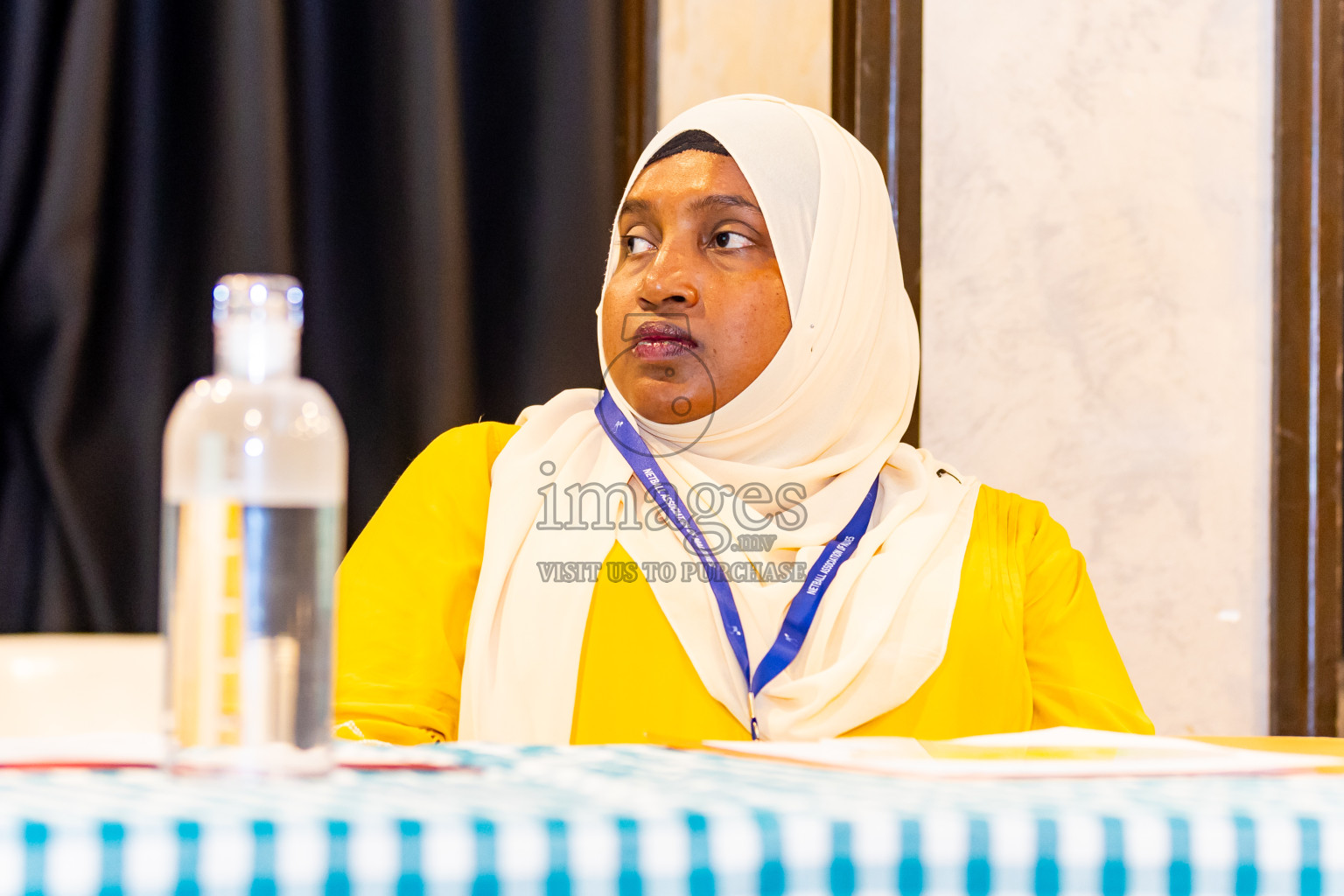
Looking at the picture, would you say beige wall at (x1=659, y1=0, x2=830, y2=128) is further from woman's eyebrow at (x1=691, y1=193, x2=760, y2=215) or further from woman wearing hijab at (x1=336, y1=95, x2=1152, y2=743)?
woman's eyebrow at (x1=691, y1=193, x2=760, y2=215)

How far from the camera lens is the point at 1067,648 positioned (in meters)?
1.39

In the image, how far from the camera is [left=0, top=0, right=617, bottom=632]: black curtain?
1659mm

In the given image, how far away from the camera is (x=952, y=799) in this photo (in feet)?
1.58

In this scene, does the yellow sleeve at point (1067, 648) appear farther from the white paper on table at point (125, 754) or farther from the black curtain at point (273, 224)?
the white paper on table at point (125, 754)

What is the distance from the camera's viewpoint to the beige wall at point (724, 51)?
2.03m

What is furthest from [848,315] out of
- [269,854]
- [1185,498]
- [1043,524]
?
[269,854]

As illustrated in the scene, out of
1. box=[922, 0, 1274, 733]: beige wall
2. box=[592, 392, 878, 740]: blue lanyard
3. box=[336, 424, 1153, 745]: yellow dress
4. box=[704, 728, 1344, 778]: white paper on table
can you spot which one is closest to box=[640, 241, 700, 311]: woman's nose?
box=[592, 392, 878, 740]: blue lanyard

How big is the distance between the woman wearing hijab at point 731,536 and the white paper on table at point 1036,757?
59 centimetres

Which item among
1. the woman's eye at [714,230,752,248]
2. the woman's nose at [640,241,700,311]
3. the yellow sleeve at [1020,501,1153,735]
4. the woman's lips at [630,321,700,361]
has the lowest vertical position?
the yellow sleeve at [1020,501,1153,735]

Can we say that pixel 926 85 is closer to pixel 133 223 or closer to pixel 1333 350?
pixel 1333 350

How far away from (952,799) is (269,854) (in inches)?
9.5

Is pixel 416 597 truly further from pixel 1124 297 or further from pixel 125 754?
pixel 1124 297

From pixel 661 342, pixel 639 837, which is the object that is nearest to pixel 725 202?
pixel 661 342

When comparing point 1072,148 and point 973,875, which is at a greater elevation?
point 1072,148
